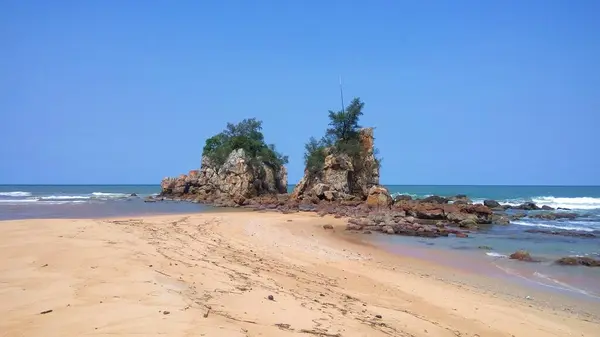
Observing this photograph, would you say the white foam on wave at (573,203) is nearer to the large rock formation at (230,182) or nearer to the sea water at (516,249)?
the sea water at (516,249)

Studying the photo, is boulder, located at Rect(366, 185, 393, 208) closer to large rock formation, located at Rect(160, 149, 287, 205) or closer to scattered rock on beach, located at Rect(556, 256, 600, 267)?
large rock formation, located at Rect(160, 149, 287, 205)

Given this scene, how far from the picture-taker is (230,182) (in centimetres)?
4991

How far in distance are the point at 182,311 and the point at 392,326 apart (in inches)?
119

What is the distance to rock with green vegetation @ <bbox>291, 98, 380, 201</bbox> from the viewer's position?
43594mm

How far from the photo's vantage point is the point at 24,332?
4.20m

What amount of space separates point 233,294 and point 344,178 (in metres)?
37.9

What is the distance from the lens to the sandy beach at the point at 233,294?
4734 millimetres

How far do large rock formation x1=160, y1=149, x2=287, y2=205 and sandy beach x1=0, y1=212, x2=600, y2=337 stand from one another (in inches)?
1240

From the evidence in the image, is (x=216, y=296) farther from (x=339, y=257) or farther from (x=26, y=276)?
(x=339, y=257)

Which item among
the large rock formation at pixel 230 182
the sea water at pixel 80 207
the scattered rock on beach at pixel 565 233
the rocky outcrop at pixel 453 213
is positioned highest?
the large rock formation at pixel 230 182

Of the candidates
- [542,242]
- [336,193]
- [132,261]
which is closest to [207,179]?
[336,193]

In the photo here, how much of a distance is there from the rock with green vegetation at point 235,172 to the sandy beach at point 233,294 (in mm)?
32669

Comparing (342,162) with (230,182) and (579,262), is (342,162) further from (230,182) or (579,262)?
(579,262)

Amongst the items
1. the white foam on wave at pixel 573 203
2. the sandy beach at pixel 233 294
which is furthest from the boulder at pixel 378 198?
the white foam on wave at pixel 573 203
